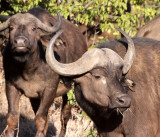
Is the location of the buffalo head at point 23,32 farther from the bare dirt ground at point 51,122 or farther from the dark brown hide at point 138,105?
the bare dirt ground at point 51,122

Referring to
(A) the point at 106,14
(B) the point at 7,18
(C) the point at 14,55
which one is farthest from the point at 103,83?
(A) the point at 106,14

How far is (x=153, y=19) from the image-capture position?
30.1 ft

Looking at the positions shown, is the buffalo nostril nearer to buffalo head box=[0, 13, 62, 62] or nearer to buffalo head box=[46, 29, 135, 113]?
buffalo head box=[46, 29, 135, 113]

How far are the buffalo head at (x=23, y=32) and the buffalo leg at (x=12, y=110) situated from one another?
61cm

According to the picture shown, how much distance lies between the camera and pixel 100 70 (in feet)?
17.0

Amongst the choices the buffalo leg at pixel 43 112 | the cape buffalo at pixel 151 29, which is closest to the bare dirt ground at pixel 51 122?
the buffalo leg at pixel 43 112

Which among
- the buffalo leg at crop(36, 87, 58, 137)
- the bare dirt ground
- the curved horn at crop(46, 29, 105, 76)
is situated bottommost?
the bare dirt ground

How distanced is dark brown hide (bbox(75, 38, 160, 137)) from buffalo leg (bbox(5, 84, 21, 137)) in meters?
1.82

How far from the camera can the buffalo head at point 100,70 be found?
5086 mm

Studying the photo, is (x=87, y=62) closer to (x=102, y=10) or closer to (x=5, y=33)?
(x=5, y=33)

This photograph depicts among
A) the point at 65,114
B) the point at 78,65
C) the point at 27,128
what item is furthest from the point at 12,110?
the point at 78,65

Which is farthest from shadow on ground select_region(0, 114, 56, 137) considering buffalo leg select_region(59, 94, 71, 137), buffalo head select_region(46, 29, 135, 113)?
buffalo head select_region(46, 29, 135, 113)

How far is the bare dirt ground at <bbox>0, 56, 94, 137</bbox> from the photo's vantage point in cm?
848

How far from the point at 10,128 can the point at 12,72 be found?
914 millimetres
